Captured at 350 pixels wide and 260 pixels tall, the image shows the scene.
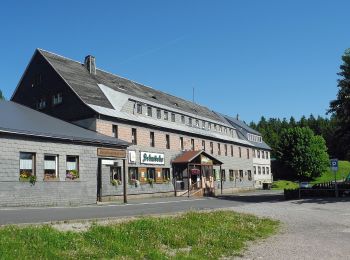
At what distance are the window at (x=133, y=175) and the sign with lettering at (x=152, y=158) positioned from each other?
125 cm

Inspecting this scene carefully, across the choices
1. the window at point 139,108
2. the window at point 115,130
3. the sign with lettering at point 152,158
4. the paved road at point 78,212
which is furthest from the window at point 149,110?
the paved road at point 78,212

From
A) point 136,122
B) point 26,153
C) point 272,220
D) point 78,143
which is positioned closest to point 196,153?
point 136,122

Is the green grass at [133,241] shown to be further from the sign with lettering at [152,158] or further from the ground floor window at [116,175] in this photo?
the sign with lettering at [152,158]

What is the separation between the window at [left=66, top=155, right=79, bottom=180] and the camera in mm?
27552

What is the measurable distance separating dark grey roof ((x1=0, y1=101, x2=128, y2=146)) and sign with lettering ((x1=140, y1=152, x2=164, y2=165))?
7.42 m

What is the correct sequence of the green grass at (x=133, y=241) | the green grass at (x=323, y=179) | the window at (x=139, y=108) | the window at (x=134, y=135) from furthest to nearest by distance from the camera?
1. the green grass at (x=323, y=179)
2. the window at (x=139, y=108)
3. the window at (x=134, y=135)
4. the green grass at (x=133, y=241)

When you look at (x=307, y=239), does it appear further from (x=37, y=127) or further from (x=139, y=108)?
(x=139, y=108)

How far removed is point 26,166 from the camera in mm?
24984

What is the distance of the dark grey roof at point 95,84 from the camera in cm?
3756

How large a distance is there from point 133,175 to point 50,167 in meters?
11.7

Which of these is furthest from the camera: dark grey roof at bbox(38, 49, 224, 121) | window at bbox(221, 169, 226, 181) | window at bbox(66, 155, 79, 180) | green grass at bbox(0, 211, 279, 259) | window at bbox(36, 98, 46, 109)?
window at bbox(221, 169, 226, 181)

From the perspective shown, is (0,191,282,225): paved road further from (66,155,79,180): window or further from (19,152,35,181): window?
(19,152,35,181): window

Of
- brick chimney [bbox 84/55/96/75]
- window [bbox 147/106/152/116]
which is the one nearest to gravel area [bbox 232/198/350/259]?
window [bbox 147/106/152/116]

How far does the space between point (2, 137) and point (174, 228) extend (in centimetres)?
1393
